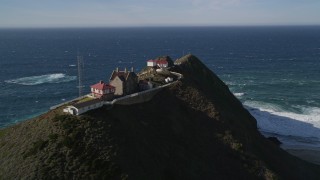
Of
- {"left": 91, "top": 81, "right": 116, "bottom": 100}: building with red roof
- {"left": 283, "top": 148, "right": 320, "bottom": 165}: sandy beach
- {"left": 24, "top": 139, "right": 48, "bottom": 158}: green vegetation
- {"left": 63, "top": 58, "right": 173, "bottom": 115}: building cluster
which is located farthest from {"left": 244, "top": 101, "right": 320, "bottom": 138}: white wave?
{"left": 24, "top": 139, "right": 48, "bottom": 158}: green vegetation

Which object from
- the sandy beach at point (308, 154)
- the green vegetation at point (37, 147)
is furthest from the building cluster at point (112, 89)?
the sandy beach at point (308, 154)

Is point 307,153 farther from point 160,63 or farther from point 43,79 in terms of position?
point 43,79

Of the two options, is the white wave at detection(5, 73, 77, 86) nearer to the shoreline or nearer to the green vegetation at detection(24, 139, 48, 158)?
the shoreline

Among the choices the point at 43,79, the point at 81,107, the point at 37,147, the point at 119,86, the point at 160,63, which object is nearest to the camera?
the point at 37,147

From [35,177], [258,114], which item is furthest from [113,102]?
[258,114]

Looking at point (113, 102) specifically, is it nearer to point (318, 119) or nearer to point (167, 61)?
point (167, 61)

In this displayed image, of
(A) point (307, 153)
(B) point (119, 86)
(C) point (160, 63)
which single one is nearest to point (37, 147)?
(B) point (119, 86)

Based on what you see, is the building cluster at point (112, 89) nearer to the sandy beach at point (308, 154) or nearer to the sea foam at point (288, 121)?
the sandy beach at point (308, 154)
